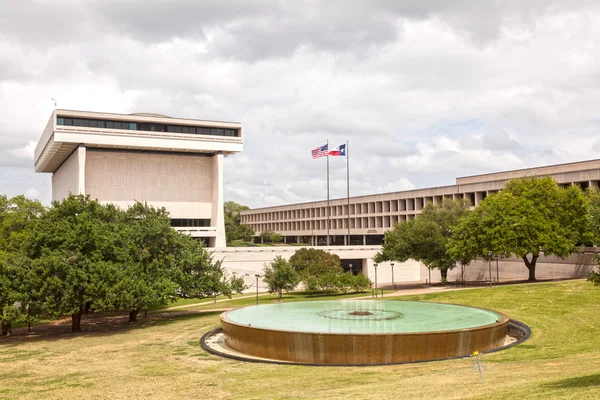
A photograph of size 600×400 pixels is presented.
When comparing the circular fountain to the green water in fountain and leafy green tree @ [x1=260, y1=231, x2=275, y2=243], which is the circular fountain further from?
leafy green tree @ [x1=260, y1=231, x2=275, y2=243]

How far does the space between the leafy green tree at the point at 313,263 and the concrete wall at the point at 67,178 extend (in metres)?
38.7

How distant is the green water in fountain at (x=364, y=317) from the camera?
2745 cm

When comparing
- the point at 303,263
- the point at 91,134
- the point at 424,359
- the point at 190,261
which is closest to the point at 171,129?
the point at 91,134

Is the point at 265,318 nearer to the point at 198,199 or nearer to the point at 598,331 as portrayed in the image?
the point at 598,331

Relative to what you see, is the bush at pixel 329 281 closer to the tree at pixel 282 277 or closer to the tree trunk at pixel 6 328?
the tree at pixel 282 277

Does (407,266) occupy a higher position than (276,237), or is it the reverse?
(276,237)

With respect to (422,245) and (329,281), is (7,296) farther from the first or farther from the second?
(422,245)

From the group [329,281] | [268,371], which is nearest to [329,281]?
[329,281]

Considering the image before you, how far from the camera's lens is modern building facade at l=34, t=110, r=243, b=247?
82938 mm

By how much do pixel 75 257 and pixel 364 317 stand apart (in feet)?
68.0

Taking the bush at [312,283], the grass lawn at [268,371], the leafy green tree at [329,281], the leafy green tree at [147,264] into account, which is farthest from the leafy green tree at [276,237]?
the grass lawn at [268,371]

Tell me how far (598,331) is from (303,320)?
16.7 m

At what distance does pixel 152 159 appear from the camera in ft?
295

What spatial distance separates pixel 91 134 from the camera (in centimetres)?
8244
